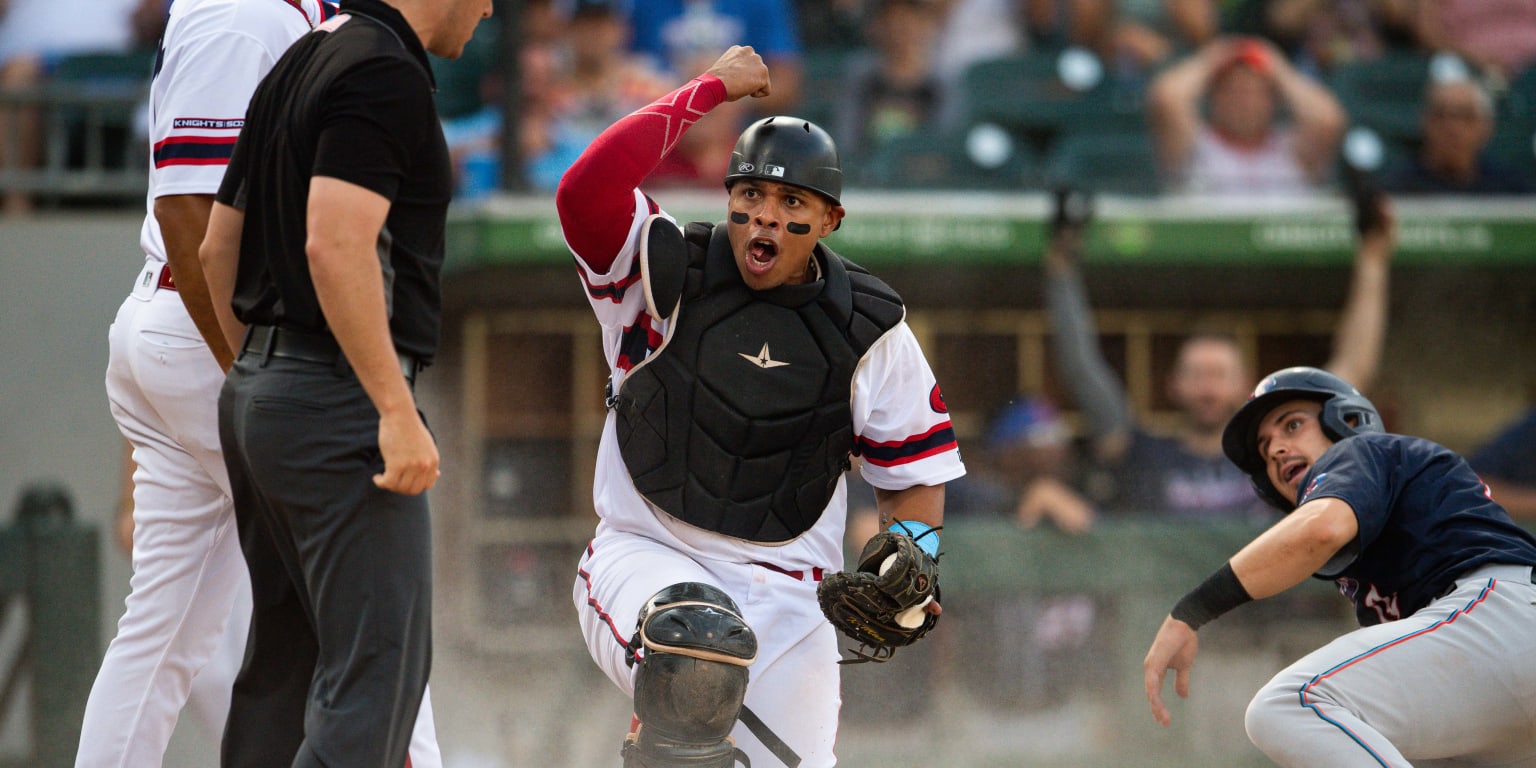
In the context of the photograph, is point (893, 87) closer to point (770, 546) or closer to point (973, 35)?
point (973, 35)

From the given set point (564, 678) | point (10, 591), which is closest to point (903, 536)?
point (564, 678)

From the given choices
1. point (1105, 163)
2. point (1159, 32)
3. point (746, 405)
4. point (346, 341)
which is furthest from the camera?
point (1159, 32)

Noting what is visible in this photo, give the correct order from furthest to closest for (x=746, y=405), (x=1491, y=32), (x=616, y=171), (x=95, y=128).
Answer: (x=1491, y=32) → (x=95, y=128) → (x=746, y=405) → (x=616, y=171)

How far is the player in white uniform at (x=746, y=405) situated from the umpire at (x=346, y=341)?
0.65 m

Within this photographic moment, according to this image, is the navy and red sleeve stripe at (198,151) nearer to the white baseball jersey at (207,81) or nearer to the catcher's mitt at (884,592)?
the white baseball jersey at (207,81)

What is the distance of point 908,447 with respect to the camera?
330cm

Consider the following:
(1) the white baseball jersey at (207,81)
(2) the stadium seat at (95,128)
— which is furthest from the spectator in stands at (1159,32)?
(1) the white baseball jersey at (207,81)

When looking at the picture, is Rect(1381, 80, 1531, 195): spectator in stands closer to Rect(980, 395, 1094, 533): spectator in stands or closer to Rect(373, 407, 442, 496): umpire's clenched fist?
Rect(980, 395, 1094, 533): spectator in stands

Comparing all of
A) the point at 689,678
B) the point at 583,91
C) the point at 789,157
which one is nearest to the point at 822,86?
the point at 583,91

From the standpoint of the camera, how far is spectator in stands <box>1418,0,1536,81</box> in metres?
8.13

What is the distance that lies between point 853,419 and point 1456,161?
4.94 meters

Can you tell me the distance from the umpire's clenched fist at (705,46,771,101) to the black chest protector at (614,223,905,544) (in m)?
0.35

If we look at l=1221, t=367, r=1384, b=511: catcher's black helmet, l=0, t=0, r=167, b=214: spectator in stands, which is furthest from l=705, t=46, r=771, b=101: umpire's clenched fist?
l=0, t=0, r=167, b=214: spectator in stands

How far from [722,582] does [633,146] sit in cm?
93
